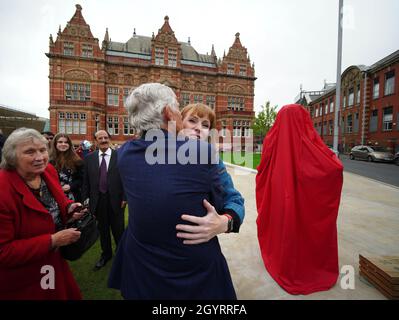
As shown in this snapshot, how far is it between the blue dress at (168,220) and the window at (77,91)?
3346cm

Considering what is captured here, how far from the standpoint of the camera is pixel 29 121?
38906 mm

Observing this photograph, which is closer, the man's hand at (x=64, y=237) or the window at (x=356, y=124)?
the man's hand at (x=64, y=237)

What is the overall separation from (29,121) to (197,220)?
5077 centimetres

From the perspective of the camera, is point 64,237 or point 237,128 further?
point 237,128

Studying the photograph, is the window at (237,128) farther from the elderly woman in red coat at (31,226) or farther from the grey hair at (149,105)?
the grey hair at (149,105)

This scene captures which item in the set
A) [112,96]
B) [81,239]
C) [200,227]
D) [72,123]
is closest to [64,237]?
[81,239]

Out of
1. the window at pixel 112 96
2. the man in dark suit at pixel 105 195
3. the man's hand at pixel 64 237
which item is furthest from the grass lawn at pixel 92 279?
the window at pixel 112 96

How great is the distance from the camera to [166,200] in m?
1.06

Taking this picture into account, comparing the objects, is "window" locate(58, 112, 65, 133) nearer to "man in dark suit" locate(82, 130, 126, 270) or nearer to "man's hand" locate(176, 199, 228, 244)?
"man in dark suit" locate(82, 130, 126, 270)

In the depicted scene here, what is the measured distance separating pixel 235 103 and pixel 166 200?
1471 inches

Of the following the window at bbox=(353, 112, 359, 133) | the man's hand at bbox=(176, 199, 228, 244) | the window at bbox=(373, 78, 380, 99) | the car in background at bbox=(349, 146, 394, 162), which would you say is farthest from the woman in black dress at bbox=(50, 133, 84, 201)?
the window at bbox=(353, 112, 359, 133)

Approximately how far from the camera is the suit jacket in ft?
11.4

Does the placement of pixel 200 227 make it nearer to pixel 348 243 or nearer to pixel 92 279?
pixel 92 279

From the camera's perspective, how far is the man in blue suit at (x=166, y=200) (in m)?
1.06
